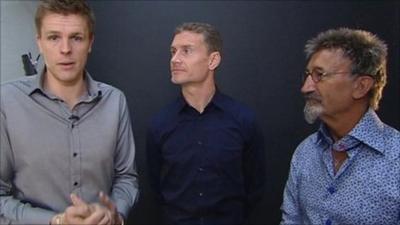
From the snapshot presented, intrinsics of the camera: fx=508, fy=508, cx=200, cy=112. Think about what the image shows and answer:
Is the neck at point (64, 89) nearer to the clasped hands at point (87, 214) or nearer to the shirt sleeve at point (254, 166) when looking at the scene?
the clasped hands at point (87, 214)

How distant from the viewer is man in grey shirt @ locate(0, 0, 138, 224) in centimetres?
175

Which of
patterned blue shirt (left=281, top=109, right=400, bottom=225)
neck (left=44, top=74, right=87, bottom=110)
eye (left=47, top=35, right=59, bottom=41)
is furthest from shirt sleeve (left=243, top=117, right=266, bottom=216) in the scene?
eye (left=47, top=35, right=59, bottom=41)

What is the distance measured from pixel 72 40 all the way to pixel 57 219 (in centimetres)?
63

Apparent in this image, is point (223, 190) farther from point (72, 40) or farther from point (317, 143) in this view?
point (72, 40)

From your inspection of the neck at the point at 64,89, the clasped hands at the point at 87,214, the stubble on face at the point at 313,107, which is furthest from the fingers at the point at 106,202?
the stubble on face at the point at 313,107

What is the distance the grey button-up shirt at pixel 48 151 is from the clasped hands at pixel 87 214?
0.10 metres

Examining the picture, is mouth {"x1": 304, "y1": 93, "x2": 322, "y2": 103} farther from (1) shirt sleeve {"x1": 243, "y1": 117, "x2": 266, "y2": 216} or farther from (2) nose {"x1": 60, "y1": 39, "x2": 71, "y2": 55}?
(2) nose {"x1": 60, "y1": 39, "x2": 71, "y2": 55}

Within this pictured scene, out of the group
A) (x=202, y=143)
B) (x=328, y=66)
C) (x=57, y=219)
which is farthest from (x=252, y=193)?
(x=57, y=219)

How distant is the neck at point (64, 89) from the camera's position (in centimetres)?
186

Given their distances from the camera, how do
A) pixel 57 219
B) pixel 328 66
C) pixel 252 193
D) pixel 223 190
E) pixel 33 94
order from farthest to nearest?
pixel 252 193, pixel 223 190, pixel 328 66, pixel 33 94, pixel 57 219

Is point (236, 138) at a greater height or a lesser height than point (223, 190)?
greater

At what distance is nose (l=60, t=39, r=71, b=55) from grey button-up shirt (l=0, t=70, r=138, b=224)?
0.15 meters

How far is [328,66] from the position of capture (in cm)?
215

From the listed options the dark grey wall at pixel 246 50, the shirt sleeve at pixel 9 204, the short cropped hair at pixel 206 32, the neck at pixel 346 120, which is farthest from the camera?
the dark grey wall at pixel 246 50
